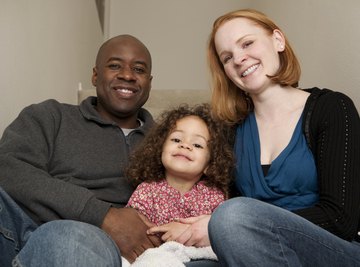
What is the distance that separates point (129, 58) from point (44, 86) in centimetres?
68

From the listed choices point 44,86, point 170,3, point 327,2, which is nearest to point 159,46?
point 170,3

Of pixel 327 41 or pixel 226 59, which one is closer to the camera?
pixel 226 59

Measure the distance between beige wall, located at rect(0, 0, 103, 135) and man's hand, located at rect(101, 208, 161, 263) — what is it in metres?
0.82

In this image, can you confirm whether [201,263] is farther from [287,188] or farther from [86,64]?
[86,64]

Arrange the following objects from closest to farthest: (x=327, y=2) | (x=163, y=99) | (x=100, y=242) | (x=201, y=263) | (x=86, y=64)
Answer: (x=100, y=242), (x=201, y=263), (x=327, y=2), (x=163, y=99), (x=86, y=64)

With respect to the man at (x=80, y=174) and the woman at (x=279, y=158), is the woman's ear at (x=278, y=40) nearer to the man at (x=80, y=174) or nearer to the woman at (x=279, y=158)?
the woman at (x=279, y=158)

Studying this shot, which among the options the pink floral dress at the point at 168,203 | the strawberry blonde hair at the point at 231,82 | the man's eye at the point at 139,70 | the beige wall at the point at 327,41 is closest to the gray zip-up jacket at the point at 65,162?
the pink floral dress at the point at 168,203

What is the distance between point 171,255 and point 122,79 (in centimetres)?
81

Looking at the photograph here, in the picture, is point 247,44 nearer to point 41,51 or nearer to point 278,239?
point 278,239

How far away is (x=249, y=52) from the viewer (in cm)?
127

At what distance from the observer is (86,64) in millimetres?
3018

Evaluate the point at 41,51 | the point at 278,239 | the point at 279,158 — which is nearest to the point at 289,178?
the point at 279,158

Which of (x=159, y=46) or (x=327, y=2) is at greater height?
(x=327, y=2)

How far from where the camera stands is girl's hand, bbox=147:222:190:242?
1163 mm
